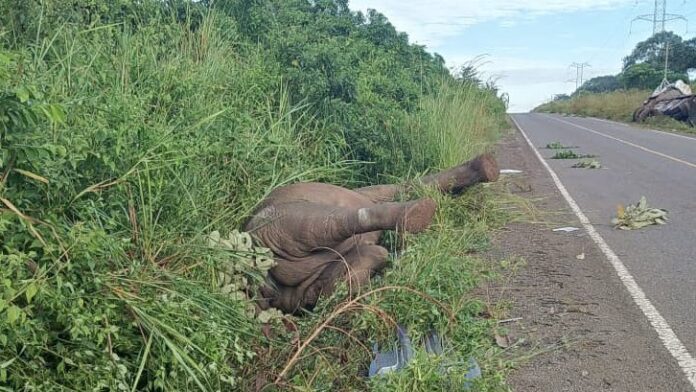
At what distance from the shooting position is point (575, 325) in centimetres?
432

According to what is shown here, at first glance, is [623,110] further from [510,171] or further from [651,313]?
[651,313]

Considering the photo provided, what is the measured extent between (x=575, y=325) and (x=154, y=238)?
2596 mm

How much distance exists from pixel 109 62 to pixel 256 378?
3.14m

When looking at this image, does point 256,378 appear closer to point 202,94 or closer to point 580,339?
point 580,339

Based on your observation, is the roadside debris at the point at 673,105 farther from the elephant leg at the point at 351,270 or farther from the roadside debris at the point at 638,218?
the elephant leg at the point at 351,270

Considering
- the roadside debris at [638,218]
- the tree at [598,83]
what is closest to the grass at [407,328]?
the roadside debris at [638,218]

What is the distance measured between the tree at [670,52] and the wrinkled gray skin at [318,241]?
5463cm

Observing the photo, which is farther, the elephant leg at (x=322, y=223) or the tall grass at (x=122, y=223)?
the elephant leg at (x=322, y=223)

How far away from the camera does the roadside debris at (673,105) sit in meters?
26.9

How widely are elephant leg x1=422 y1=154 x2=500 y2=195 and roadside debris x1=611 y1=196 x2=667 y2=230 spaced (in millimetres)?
2145

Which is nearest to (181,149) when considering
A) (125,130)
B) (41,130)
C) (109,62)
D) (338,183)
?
(125,130)

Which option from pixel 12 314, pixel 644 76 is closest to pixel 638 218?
pixel 12 314

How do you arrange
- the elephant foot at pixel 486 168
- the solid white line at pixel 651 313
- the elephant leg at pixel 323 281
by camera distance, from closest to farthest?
the solid white line at pixel 651 313
the elephant leg at pixel 323 281
the elephant foot at pixel 486 168

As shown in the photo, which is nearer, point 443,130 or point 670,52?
point 443,130
